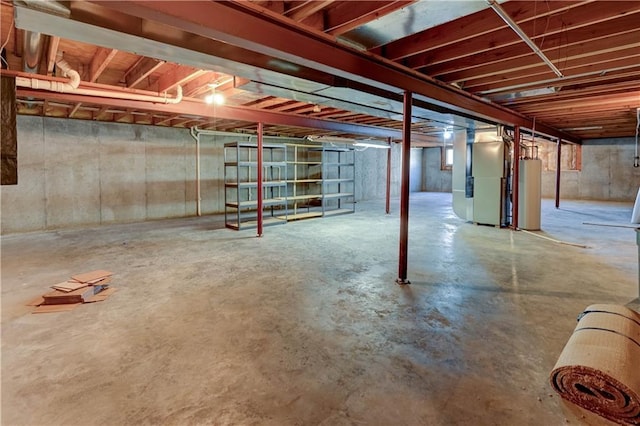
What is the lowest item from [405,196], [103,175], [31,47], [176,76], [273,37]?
[405,196]

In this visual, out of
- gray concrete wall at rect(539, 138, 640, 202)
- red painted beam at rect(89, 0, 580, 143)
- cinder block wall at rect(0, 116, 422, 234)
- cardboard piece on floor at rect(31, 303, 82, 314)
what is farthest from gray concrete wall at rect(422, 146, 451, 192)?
cardboard piece on floor at rect(31, 303, 82, 314)

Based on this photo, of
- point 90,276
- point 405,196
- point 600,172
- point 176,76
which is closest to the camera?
point 90,276

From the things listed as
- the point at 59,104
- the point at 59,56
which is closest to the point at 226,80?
the point at 59,56

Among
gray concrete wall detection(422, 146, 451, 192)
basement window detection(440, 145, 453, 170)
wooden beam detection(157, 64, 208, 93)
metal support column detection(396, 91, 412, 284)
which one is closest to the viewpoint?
metal support column detection(396, 91, 412, 284)

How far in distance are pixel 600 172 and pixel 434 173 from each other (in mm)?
5795

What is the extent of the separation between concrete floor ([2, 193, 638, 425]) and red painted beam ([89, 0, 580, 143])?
6.53 feet

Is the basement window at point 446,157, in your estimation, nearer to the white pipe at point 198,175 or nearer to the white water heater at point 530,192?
the white water heater at point 530,192

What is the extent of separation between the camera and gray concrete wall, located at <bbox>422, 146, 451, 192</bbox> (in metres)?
14.9

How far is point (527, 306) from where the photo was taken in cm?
284

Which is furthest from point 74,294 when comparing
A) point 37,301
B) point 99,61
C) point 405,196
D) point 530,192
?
Answer: point 530,192

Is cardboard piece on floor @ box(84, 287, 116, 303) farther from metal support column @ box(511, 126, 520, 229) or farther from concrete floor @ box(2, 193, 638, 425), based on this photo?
metal support column @ box(511, 126, 520, 229)

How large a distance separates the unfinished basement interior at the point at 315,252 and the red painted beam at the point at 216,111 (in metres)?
0.04

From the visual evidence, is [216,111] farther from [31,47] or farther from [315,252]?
[315,252]

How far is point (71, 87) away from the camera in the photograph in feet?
11.5
